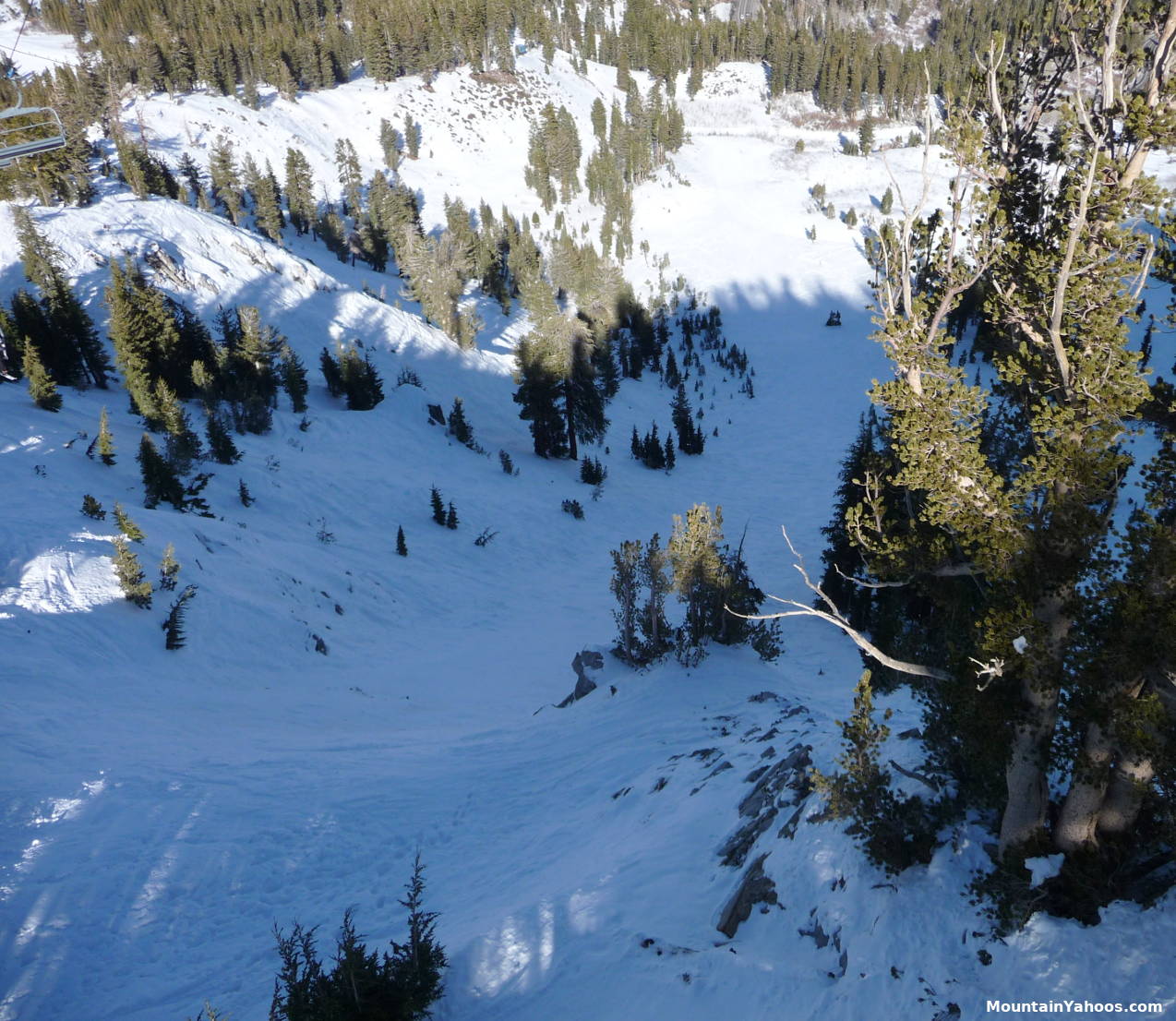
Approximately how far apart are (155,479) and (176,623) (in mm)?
7351

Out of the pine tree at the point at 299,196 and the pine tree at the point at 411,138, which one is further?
the pine tree at the point at 411,138

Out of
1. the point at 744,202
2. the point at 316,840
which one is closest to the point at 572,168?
the point at 744,202

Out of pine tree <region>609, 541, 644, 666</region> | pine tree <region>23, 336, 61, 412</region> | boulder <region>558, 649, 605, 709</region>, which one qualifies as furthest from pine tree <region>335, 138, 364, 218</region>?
boulder <region>558, 649, 605, 709</region>

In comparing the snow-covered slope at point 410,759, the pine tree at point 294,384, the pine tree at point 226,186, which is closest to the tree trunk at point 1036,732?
the snow-covered slope at point 410,759

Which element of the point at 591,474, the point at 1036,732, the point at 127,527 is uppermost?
the point at 1036,732

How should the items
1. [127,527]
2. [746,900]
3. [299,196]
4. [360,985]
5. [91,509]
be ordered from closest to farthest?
[360,985]
[746,900]
[127,527]
[91,509]
[299,196]

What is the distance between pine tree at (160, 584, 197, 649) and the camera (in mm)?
16522

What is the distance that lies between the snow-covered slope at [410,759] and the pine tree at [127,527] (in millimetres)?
607

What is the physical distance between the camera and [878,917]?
6609 mm

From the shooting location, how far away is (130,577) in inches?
646

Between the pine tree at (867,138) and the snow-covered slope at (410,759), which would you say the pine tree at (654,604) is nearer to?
the snow-covered slope at (410,759)

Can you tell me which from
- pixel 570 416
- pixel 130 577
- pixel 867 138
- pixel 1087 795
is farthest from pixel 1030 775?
pixel 867 138

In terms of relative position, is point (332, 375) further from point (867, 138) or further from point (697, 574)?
point (867, 138)

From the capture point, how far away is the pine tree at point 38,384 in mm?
25438
